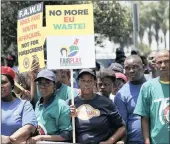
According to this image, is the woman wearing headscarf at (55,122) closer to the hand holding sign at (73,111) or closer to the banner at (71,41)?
the hand holding sign at (73,111)

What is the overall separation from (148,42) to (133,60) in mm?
57899

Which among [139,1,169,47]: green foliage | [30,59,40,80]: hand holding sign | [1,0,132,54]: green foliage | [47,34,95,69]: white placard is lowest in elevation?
[30,59,40,80]: hand holding sign

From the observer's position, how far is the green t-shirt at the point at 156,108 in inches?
162

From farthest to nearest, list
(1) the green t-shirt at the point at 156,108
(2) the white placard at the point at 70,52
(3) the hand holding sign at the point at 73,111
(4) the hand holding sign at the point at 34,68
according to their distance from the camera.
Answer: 1. (4) the hand holding sign at the point at 34,68
2. (2) the white placard at the point at 70,52
3. (3) the hand holding sign at the point at 73,111
4. (1) the green t-shirt at the point at 156,108

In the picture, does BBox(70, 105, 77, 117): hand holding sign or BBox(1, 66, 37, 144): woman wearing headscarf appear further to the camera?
BBox(70, 105, 77, 117): hand holding sign

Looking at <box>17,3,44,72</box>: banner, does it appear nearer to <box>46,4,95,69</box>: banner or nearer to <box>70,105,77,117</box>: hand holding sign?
<box>46,4,95,69</box>: banner

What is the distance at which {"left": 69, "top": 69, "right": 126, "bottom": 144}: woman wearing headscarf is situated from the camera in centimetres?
446

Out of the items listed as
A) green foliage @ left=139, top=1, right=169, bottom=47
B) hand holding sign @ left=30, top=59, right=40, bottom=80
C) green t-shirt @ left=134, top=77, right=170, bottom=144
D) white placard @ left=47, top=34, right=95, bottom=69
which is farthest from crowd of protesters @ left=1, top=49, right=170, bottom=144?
green foliage @ left=139, top=1, right=169, bottom=47

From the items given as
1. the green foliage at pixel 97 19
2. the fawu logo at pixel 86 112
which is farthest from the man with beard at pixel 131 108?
the green foliage at pixel 97 19

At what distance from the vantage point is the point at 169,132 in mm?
4109

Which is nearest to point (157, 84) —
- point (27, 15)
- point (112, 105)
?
point (112, 105)

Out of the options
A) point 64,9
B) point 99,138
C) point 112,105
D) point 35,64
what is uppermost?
point 64,9

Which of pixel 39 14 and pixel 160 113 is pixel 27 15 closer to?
pixel 39 14

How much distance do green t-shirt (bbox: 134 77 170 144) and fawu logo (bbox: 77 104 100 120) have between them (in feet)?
1.38
